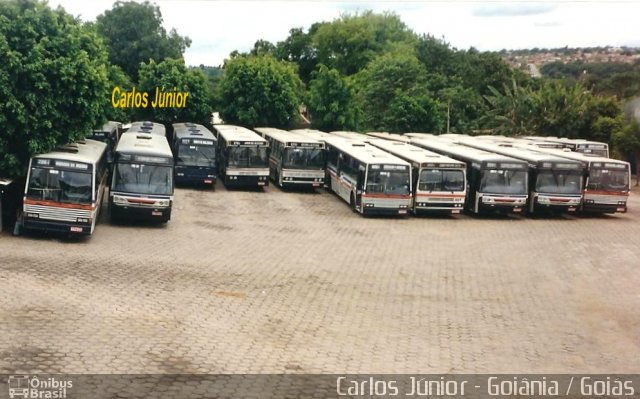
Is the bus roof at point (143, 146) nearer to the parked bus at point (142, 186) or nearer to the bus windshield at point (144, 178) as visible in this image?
the parked bus at point (142, 186)

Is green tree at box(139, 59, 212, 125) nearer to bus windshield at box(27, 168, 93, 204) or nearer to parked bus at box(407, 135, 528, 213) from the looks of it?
parked bus at box(407, 135, 528, 213)

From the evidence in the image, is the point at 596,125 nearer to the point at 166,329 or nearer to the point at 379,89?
the point at 379,89

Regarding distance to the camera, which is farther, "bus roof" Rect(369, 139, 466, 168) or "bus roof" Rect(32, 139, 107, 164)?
"bus roof" Rect(369, 139, 466, 168)

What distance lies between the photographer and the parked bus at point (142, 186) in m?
21.4

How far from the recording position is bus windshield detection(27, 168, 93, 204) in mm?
18625

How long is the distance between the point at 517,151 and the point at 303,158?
8508 mm

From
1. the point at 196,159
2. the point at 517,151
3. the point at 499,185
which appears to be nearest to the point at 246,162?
the point at 196,159

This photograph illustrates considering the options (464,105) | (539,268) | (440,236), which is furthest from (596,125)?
(539,268)

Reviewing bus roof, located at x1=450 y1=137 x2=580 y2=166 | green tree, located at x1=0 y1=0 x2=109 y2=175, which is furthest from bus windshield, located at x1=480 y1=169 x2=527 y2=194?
green tree, located at x1=0 y1=0 x2=109 y2=175

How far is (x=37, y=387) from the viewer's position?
9547 millimetres

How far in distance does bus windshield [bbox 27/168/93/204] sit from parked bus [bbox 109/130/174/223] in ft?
8.06

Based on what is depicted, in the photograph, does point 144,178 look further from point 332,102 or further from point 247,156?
point 332,102

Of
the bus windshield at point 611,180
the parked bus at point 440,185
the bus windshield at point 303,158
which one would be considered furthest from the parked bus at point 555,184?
the bus windshield at point 303,158

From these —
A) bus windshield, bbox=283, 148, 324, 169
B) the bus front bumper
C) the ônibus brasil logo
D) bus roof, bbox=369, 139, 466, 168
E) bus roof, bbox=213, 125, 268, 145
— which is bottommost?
the ônibus brasil logo
